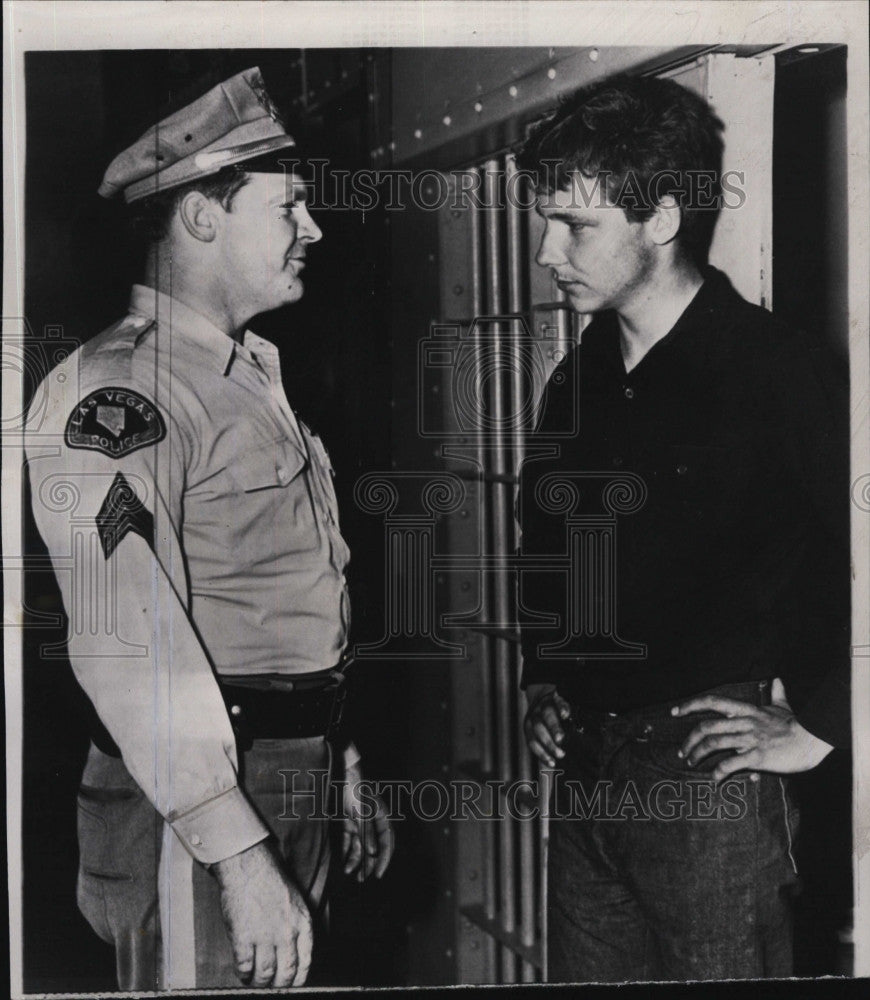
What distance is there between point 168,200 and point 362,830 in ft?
3.51

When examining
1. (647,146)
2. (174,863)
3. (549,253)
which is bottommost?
(174,863)

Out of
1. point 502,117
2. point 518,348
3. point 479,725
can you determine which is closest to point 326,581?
point 479,725

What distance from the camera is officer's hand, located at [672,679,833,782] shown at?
5.95ft

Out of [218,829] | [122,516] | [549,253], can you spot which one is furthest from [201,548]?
[549,253]

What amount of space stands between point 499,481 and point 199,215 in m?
0.65

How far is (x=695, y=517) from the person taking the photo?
1812mm

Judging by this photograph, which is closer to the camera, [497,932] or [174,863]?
[174,863]

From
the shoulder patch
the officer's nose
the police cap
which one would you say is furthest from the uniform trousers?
the police cap

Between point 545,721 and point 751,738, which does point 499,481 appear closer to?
point 545,721

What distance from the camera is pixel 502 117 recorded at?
185cm

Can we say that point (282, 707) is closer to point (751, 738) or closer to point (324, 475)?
point (324, 475)

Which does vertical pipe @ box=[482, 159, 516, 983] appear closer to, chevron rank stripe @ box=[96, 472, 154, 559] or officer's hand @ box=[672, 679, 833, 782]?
officer's hand @ box=[672, 679, 833, 782]

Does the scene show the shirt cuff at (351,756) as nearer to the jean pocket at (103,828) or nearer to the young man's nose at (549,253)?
the jean pocket at (103,828)

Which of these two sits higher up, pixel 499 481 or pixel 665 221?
pixel 665 221
